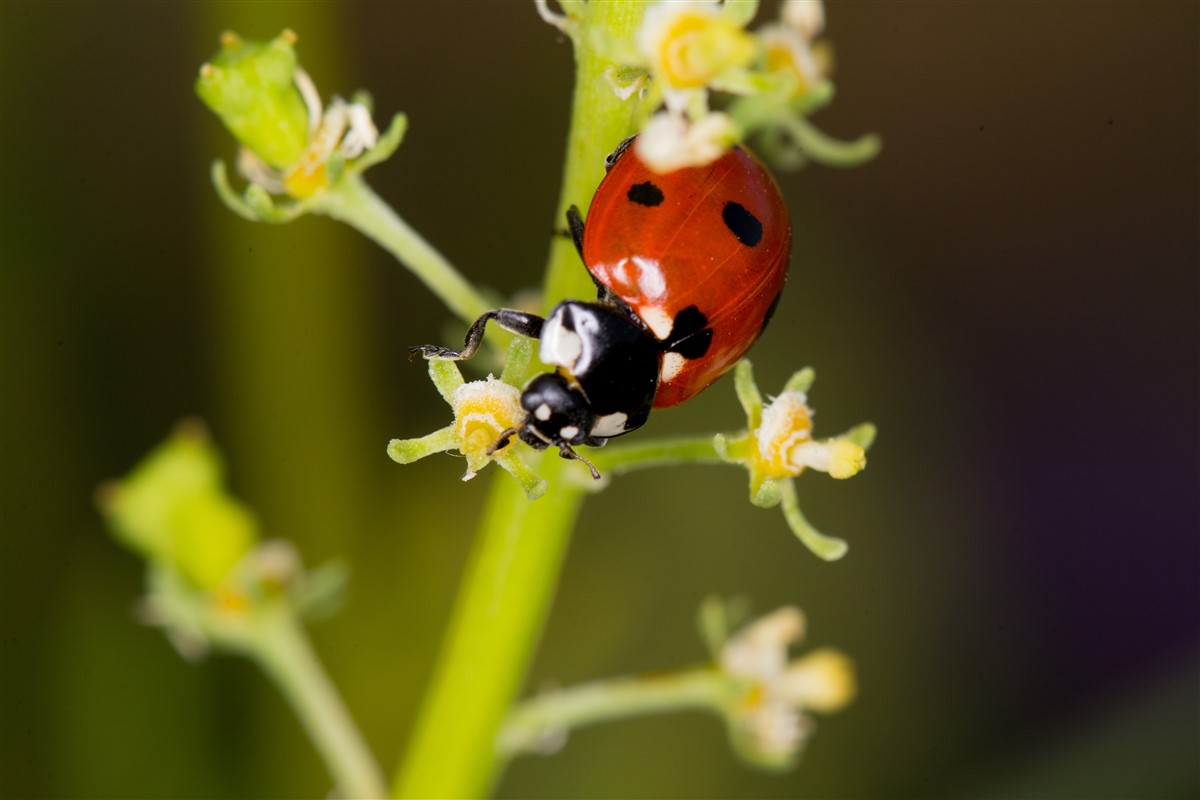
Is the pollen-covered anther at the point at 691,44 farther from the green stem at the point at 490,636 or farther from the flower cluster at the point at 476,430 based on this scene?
the green stem at the point at 490,636

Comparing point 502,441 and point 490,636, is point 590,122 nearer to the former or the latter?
point 502,441

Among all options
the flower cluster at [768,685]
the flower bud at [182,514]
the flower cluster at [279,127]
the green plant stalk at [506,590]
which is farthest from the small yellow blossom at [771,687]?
the flower cluster at [279,127]

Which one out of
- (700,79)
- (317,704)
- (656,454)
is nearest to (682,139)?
(700,79)

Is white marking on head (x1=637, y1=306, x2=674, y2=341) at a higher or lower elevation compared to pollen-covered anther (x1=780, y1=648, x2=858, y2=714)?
higher

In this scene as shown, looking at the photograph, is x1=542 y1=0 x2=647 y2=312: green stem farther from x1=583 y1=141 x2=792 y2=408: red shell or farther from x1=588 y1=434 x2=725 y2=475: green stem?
x1=588 y1=434 x2=725 y2=475: green stem

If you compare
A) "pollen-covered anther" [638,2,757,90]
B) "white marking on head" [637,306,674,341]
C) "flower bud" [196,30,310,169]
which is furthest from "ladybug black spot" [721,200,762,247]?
"flower bud" [196,30,310,169]

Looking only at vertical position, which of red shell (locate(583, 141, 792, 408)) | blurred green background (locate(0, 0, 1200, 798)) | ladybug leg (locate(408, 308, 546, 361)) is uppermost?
blurred green background (locate(0, 0, 1200, 798))
